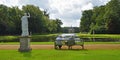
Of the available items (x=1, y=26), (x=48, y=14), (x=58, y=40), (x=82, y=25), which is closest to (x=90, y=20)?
(x=82, y=25)

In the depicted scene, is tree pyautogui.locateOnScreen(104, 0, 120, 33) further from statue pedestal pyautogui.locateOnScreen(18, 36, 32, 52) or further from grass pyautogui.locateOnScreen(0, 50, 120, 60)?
grass pyautogui.locateOnScreen(0, 50, 120, 60)

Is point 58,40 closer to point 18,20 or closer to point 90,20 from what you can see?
point 18,20

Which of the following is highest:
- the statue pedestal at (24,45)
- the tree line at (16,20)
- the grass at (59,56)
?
the tree line at (16,20)

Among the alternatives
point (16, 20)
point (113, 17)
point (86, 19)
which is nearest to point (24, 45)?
point (16, 20)

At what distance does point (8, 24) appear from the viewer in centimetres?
11194

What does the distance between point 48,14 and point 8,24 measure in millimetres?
72778

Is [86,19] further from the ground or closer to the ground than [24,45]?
further from the ground

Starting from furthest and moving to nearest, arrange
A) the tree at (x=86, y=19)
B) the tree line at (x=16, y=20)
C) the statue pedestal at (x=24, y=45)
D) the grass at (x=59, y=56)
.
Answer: the tree at (x=86, y=19)
the tree line at (x=16, y=20)
the statue pedestal at (x=24, y=45)
the grass at (x=59, y=56)

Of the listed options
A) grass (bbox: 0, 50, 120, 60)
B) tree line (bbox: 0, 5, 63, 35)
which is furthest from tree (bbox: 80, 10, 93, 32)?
grass (bbox: 0, 50, 120, 60)

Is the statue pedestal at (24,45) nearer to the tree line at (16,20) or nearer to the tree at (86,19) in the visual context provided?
the tree line at (16,20)

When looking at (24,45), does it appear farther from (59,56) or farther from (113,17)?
(113,17)

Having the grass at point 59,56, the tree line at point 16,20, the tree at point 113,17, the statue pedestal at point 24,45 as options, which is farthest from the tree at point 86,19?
the grass at point 59,56

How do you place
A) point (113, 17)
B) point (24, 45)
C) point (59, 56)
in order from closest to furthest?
1. point (59, 56)
2. point (24, 45)
3. point (113, 17)

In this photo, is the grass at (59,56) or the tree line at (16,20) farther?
the tree line at (16,20)
